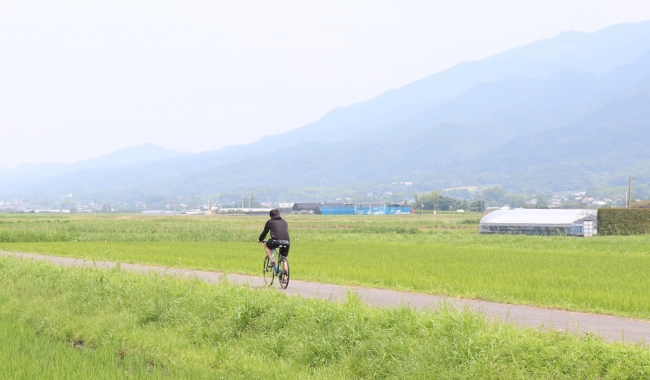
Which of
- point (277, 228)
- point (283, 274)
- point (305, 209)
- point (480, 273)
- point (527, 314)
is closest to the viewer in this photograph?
point (527, 314)

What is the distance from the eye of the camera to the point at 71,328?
45.9 ft

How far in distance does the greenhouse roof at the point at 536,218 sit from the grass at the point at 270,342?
194 ft

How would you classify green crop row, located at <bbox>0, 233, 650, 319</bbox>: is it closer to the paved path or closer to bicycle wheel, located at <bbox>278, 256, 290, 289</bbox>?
the paved path

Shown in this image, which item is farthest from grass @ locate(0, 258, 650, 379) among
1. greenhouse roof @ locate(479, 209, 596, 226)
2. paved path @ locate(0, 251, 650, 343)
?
greenhouse roof @ locate(479, 209, 596, 226)

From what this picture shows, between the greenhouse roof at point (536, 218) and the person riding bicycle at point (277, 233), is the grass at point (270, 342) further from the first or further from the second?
the greenhouse roof at point (536, 218)

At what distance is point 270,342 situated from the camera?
11.9 metres

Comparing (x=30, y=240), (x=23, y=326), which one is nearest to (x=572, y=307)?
(x=23, y=326)

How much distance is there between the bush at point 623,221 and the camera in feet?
208

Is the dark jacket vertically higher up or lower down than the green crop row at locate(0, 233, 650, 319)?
higher up

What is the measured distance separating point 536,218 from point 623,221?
9.94m

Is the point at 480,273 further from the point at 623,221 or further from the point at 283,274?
the point at 623,221

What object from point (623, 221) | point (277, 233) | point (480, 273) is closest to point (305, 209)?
point (623, 221)

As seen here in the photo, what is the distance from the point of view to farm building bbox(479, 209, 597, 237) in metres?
69.0

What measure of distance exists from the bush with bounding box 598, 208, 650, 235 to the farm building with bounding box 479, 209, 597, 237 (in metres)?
3.34
